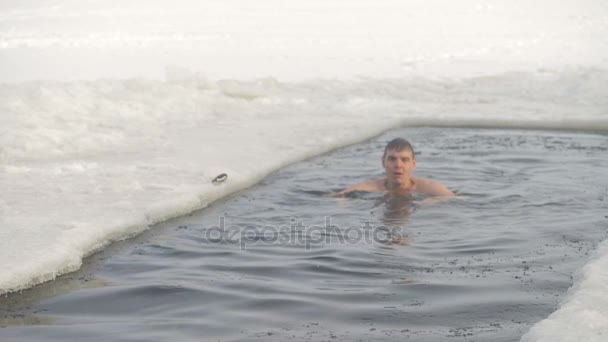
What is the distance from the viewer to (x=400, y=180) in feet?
26.4

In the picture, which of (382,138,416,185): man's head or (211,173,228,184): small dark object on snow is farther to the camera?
(382,138,416,185): man's head

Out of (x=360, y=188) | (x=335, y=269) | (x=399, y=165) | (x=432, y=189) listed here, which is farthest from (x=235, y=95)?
(x=335, y=269)

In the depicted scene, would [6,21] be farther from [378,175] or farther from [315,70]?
[378,175]

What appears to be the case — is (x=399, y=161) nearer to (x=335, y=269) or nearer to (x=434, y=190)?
(x=434, y=190)

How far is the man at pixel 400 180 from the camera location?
7984 mm

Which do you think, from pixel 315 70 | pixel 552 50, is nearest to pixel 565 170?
pixel 315 70

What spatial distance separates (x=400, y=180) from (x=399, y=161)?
17 cm

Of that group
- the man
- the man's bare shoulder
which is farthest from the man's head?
the man's bare shoulder

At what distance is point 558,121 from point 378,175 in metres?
3.59

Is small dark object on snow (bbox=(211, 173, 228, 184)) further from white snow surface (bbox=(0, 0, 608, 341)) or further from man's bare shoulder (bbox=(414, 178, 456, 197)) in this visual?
man's bare shoulder (bbox=(414, 178, 456, 197))

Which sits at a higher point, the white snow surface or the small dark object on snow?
the white snow surface

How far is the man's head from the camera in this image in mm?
8016

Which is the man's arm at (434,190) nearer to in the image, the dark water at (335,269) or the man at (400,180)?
the man at (400,180)

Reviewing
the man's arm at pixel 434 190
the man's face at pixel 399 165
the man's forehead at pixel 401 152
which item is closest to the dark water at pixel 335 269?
the man's arm at pixel 434 190
